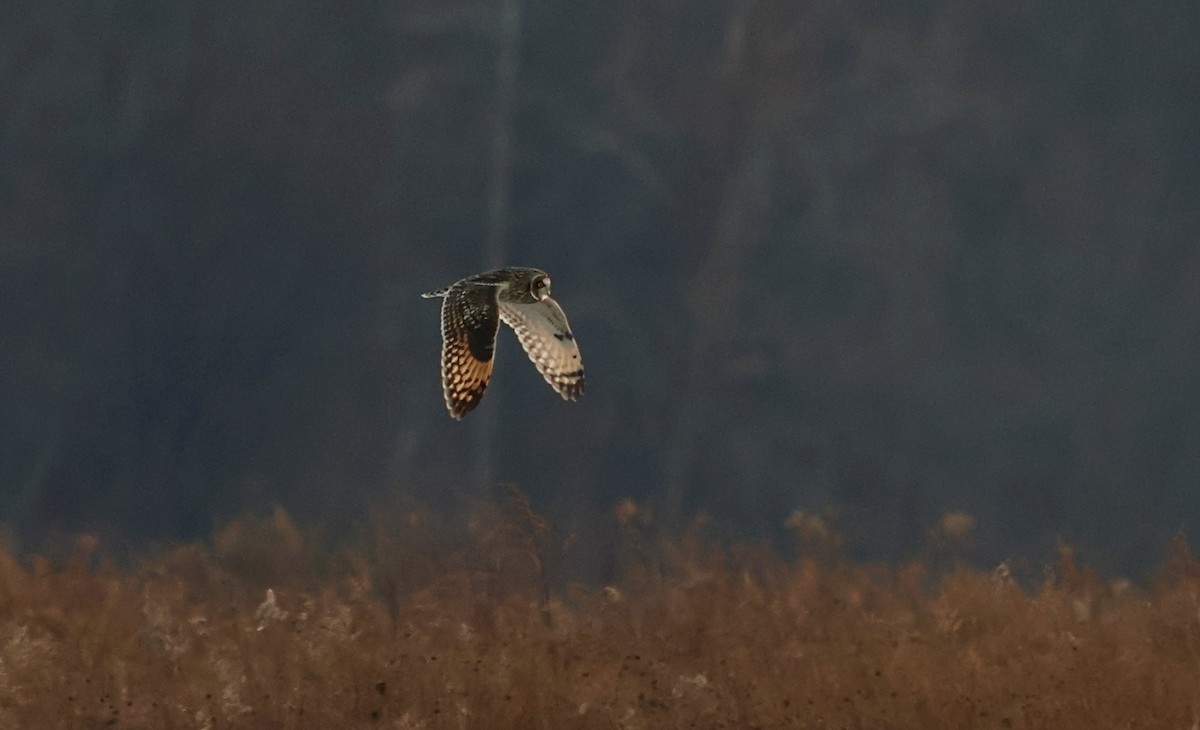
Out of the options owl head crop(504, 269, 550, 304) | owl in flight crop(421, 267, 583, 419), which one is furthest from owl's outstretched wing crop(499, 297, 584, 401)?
owl head crop(504, 269, 550, 304)

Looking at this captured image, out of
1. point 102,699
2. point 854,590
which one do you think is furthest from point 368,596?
point 854,590

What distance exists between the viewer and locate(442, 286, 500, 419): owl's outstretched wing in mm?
8922

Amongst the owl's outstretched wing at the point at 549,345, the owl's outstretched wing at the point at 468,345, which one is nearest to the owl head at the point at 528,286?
the owl's outstretched wing at the point at 468,345

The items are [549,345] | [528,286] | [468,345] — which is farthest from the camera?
[549,345]

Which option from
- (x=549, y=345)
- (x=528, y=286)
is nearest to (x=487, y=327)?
(x=528, y=286)

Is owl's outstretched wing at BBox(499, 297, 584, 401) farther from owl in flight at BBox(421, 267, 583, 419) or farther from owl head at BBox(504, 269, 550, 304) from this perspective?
owl head at BBox(504, 269, 550, 304)

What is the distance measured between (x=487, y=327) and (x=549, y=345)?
716 millimetres

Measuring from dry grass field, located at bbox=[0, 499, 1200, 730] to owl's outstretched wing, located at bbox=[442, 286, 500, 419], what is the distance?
1.44 metres

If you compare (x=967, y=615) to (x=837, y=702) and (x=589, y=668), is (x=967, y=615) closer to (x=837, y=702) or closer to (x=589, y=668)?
(x=837, y=702)

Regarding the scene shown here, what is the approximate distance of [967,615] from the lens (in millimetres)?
10414

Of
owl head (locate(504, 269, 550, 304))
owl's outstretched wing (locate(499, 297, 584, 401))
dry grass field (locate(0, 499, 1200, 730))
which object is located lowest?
dry grass field (locate(0, 499, 1200, 730))

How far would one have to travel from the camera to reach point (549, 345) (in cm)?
969

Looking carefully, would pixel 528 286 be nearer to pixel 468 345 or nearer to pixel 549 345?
pixel 468 345

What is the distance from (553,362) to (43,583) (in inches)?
158
